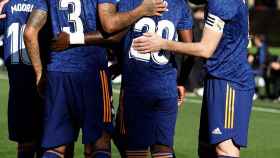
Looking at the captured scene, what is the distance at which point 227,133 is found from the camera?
7.85 meters

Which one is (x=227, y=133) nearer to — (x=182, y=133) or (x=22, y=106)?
(x=22, y=106)

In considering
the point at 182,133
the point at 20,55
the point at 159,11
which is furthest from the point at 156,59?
the point at 182,133

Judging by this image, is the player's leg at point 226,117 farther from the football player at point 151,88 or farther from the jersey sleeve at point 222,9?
the jersey sleeve at point 222,9

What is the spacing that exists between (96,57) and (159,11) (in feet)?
2.14

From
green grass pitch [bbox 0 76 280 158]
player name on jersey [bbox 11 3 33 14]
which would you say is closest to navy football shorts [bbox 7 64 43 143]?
player name on jersey [bbox 11 3 33 14]

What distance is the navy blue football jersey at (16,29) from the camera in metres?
9.20

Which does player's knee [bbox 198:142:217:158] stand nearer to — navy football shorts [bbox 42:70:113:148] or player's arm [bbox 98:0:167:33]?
navy football shorts [bbox 42:70:113:148]

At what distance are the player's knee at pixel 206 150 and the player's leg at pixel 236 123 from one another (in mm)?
266

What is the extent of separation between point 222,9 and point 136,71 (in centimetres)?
100

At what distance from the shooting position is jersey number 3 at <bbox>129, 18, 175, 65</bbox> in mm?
7984

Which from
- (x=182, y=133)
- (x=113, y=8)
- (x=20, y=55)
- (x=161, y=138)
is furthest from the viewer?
(x=182, y=133)

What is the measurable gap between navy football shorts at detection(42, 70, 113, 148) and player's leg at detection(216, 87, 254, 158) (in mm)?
989

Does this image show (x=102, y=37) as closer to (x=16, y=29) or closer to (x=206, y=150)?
(x=206, y=150)

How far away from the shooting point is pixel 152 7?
25.7 feet
